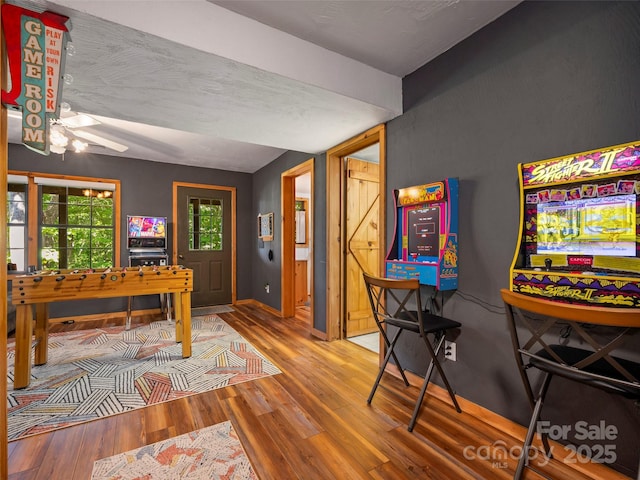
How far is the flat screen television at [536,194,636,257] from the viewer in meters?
1.34

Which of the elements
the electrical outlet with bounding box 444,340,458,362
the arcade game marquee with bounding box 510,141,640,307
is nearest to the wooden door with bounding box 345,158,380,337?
the electrical outlet with bounding box 444,340,458,362

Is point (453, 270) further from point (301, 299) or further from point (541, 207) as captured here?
point (301, 299)

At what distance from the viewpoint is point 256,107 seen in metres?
2.49

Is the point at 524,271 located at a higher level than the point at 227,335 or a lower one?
higher

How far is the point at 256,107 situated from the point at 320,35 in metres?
0.76

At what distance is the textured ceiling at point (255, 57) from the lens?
1673 mm

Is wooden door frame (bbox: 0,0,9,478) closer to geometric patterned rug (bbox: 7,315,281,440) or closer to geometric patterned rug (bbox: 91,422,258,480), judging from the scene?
geometric patterned rug (bbox: 91,422,258,480)

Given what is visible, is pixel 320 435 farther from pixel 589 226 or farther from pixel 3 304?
pixel 589 226

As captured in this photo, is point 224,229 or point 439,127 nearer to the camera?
point 439,127

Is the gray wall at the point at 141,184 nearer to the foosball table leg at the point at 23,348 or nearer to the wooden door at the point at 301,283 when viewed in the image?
the wooden door at the point at 301,283

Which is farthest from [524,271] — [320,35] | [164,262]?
[164,262]

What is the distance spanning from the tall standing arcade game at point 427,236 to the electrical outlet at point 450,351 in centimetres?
44

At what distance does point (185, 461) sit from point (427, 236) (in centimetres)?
209

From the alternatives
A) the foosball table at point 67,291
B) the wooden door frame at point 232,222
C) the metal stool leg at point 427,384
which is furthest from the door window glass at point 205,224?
the metal stool leg at point 427,384
